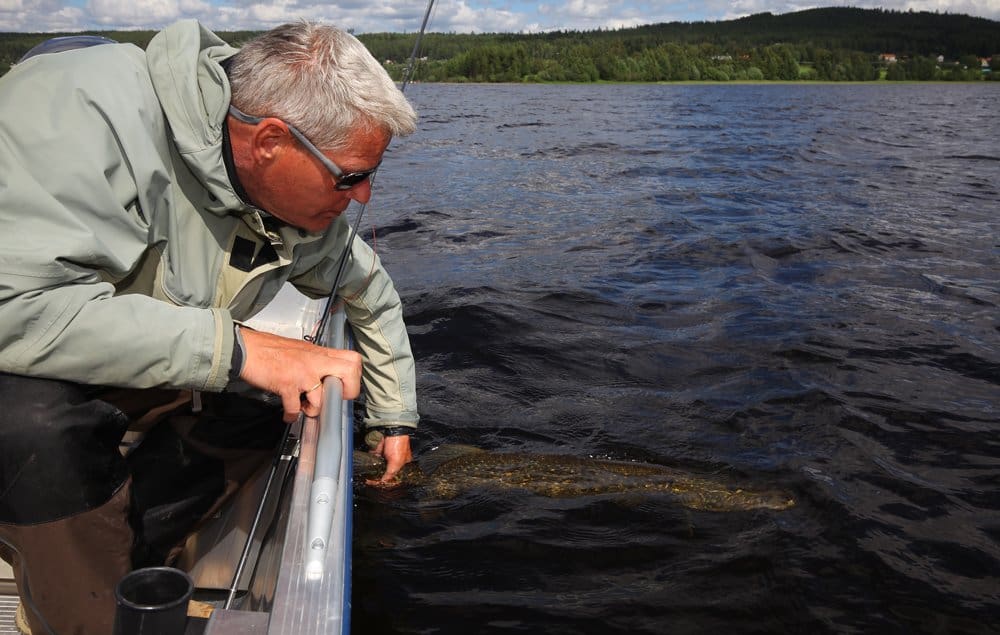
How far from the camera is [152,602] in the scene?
1568 mm

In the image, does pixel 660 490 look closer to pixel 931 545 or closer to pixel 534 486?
pixel 534 486

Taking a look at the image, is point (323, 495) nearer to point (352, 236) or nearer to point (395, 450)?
point (352, 236)

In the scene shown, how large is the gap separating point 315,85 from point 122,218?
1.81 feet

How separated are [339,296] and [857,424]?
323 cm

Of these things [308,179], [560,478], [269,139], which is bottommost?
[560,478]

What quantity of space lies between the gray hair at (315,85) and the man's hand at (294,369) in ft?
1.71

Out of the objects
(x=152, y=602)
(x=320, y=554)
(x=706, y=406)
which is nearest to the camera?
(x=152, y=602)

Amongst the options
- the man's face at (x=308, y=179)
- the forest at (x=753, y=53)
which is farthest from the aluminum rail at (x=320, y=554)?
the forest at (x=753, y=53)

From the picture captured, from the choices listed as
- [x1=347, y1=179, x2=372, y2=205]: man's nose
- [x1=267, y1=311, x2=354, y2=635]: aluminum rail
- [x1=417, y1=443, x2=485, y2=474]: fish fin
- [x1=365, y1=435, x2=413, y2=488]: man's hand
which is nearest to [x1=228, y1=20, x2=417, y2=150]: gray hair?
[x1=347, y1=179, x2=372, y2=205]: man's nose

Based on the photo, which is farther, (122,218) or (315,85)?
(315,85)

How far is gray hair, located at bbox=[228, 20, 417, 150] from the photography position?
6.78 ft

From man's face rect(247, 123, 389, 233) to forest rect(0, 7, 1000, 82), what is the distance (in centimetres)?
3613

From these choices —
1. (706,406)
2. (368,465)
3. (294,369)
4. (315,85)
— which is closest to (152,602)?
(294,369)

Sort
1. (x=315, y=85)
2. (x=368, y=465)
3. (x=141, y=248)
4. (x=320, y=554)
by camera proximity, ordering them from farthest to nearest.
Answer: (x=368, y=465), (x=315, y=85), (x=141, y=248), (x=320, y=554)
